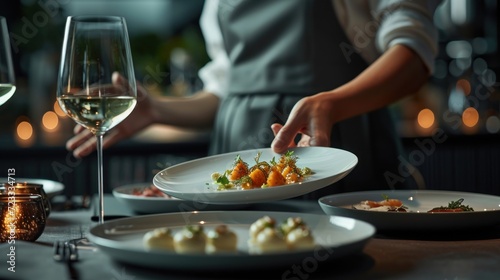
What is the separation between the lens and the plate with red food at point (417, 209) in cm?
95

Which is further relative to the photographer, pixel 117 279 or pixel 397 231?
pixel 397 231

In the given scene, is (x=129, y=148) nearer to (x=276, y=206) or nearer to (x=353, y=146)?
(x=353, y=146)

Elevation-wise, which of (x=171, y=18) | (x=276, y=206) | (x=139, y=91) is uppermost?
(x=171, y=18)

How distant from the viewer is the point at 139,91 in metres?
1.77

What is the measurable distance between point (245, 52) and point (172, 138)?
145 cm

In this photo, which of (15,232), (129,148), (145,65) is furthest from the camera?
(145,65)

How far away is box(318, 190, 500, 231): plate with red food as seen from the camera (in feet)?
3.12

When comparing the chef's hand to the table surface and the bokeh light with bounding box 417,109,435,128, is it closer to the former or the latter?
the table surface

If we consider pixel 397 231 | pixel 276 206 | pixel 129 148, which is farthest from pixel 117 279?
pixel 129 148

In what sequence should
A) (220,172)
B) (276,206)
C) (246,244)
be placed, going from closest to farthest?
(246,244) → (220,172) → (276,206)

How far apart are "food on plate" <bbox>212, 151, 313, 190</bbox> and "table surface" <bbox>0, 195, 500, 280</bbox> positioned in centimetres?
15

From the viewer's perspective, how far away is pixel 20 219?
976 millimetres

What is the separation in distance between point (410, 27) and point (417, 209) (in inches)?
20.4

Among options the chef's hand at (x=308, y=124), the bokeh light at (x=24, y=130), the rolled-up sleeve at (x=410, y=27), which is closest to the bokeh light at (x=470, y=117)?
the bokeh light at (x=24, y=130)
